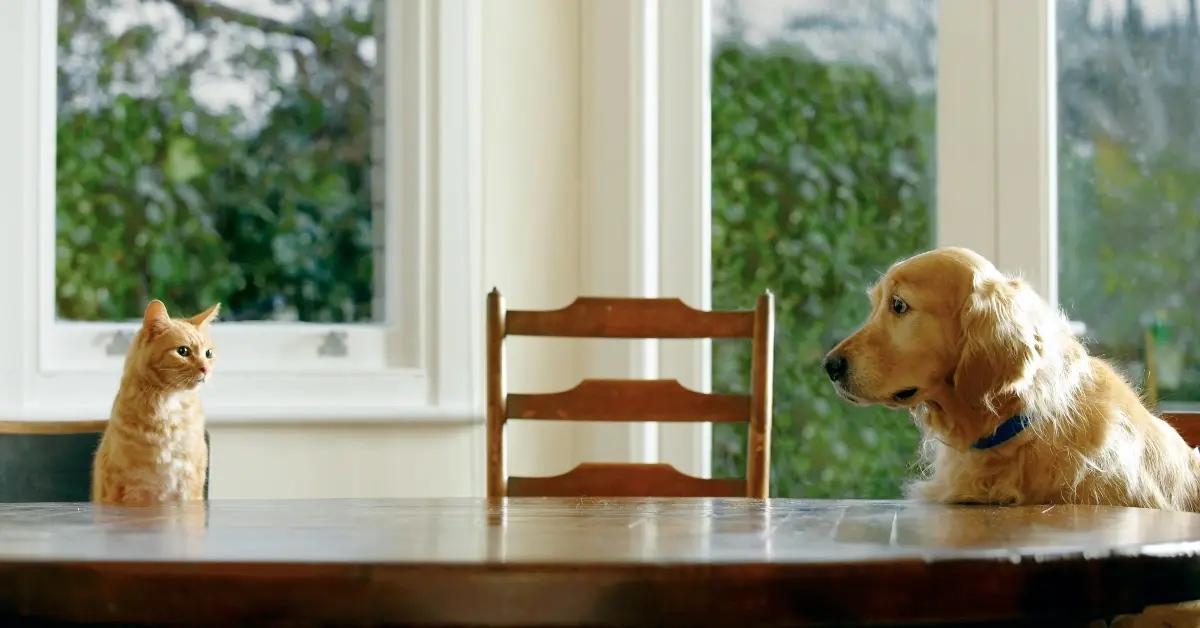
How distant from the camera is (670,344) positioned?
2959 millimetres

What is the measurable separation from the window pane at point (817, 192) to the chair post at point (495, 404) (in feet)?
3.39

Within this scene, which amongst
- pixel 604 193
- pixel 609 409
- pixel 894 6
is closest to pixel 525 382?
pixel 604 193

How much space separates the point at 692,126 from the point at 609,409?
1.11 m

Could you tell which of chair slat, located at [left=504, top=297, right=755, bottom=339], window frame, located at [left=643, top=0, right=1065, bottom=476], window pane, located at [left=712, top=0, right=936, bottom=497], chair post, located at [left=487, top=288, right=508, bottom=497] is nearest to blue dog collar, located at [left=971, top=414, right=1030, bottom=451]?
chair slat, located at [left=504, top=297, right=755, bottom=339]

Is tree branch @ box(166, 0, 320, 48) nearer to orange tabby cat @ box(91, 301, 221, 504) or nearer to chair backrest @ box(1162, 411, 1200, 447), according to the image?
orange tabby cat @ box(91, 301, 221, 504)

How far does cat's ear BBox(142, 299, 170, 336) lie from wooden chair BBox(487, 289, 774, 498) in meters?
0.51

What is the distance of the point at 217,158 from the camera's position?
9.13ft

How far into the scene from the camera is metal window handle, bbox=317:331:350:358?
2855 millimetres

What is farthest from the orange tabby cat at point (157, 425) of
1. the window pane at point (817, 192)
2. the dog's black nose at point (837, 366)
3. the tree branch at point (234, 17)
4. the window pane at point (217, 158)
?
the window pane at point (817, 192)

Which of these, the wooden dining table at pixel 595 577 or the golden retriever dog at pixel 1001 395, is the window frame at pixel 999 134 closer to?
the golden retriever dog at pixel 1001 395

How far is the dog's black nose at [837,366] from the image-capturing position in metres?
1.57

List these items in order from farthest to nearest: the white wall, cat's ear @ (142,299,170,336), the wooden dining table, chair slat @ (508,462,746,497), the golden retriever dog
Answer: the white wall, chair slat @ (508,462,746,497), cat's ear @ (142,299,170,336), the golden retriever dog, the wooden dining table

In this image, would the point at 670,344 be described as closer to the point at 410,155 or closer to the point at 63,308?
the point at 410,155

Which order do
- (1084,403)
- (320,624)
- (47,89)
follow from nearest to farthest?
1. (320,624)
2. (1084,403)
3. (47,89)
